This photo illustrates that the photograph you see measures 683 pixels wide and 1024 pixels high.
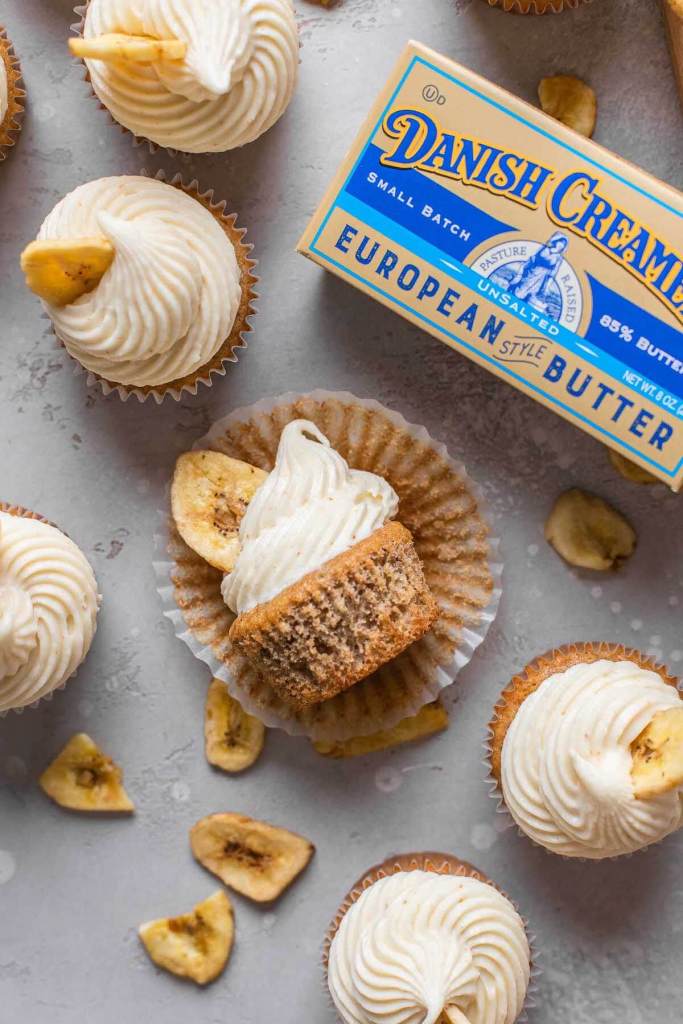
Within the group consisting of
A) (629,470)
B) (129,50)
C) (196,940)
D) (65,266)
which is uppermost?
(129,50)

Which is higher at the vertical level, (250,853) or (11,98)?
(11,98)

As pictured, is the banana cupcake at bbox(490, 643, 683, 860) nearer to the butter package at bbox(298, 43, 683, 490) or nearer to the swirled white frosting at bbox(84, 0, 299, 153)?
the butter package at bbox(298, 43, 683, 490)

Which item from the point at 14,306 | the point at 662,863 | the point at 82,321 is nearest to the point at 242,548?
the point at 82,321

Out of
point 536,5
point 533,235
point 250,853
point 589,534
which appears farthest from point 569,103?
point 250,853

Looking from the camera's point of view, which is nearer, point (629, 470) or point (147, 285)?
point (147, 285)

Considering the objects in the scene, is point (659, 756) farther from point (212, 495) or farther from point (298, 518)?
point (212, 495)

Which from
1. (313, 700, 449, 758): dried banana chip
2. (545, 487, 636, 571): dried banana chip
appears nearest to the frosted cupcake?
(313, 700, 449, 758): dried banana chip

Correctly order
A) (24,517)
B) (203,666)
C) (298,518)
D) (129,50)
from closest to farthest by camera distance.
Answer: (129,50)
(298,518)
(24,517)
(203,666)
